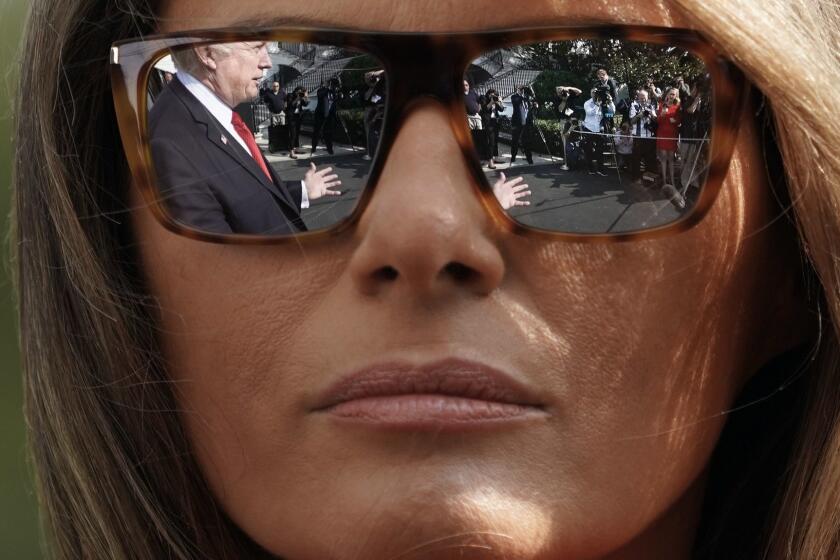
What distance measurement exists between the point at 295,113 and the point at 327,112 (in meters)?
0.05

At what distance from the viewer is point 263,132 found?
1.47 meters

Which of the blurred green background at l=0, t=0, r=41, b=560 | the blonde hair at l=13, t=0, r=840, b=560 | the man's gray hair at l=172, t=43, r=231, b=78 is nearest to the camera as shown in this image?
the man's gray hair at l=172, t=43, r=231, b=78

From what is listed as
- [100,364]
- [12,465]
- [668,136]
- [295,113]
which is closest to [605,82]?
[668,136]

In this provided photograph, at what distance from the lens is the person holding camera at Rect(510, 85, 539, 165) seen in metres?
1.40

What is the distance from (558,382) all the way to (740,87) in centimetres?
45

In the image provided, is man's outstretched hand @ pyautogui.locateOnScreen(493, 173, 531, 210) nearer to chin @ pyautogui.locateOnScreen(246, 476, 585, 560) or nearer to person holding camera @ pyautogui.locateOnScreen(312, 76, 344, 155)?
person holding camera @ pyautogui.locateOnScreen(312, 76, 344, 155)

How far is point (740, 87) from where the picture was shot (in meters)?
1.40

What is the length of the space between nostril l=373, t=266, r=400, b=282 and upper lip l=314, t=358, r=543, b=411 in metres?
0.11

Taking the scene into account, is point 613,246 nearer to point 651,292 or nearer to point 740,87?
point 651,292

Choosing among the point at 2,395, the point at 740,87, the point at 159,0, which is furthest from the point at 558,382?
the point at 2,395

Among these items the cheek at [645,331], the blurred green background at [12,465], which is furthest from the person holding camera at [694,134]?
the blurred green background at [12,465]

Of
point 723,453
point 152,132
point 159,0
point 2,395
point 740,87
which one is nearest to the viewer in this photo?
point 740,87

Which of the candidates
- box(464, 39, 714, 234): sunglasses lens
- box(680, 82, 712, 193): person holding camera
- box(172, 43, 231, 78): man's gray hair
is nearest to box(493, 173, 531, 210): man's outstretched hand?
box(464, 39, 714, 234): sunglasses lens

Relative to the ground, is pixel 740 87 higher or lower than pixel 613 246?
higher
